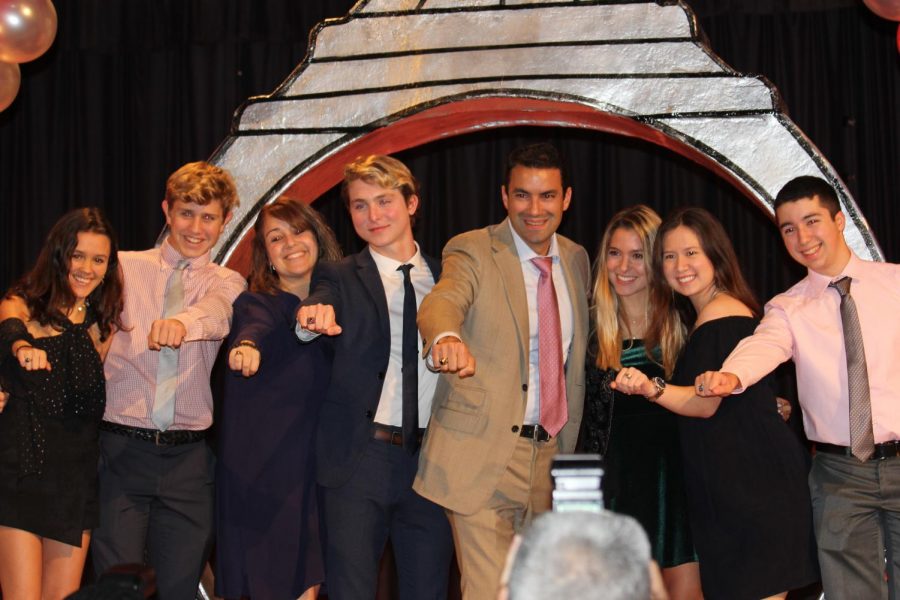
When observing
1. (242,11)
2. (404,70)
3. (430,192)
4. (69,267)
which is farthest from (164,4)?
(69,267)

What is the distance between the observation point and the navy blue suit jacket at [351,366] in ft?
9.93

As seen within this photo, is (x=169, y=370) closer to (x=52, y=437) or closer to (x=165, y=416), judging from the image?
(x=165, y=416)

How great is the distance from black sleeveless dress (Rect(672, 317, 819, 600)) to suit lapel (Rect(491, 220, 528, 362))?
1.68ft

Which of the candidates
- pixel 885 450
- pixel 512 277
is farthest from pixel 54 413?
pixel 885 450

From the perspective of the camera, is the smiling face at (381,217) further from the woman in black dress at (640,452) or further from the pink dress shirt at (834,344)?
the pink dress shirt at (834,344)

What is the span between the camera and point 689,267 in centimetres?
313

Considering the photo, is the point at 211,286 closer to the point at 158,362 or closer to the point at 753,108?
the point at 158,362

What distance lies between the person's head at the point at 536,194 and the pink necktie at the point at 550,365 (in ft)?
0.58

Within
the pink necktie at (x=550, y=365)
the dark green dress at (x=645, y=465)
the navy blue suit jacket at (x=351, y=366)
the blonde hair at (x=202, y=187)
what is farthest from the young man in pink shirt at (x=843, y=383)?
the blonde hair at (x=202, y=187)

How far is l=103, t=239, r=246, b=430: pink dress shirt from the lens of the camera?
3266 mm

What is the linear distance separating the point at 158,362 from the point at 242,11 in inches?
101

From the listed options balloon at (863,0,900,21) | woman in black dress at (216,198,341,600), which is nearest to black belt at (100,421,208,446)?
Result: woman in black dress at (216,198,341,600)

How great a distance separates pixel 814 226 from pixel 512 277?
0.91 metres

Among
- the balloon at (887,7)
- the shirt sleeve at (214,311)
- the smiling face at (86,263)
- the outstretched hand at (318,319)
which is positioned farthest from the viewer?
the balloon at (887,7)
